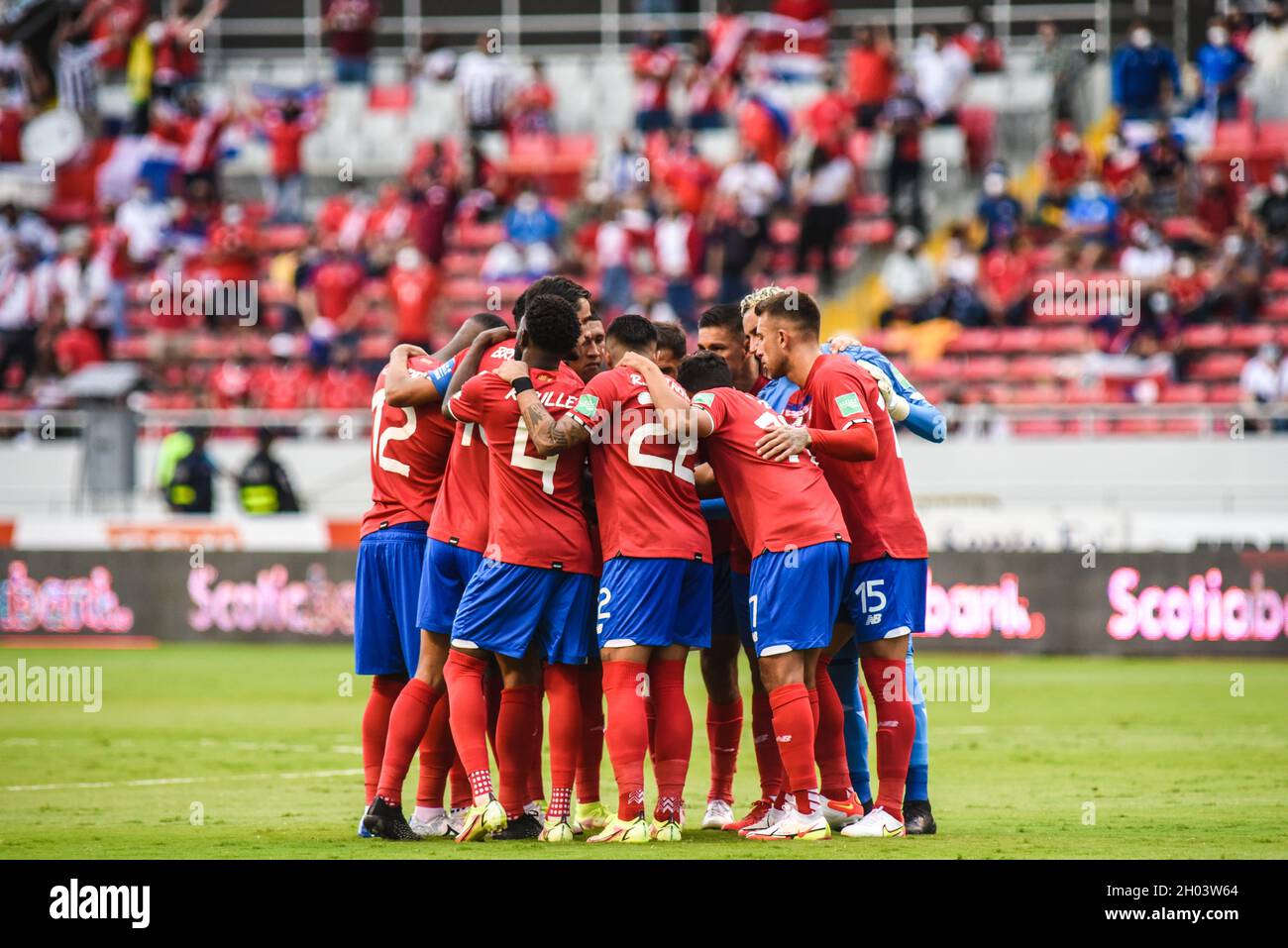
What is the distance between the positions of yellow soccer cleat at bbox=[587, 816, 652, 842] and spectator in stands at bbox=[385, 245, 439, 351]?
18.7 metres

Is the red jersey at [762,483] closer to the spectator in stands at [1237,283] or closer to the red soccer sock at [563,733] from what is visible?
the red soccer sock at [563,733]

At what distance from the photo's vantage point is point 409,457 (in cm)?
1012

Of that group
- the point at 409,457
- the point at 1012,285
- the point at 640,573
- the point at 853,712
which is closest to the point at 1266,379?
the point at 1012,285

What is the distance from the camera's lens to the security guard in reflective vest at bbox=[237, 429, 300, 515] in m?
23.7

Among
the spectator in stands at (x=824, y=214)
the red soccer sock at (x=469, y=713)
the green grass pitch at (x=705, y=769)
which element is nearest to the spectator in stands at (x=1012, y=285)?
the spectator in stands at (x=824, y=214)

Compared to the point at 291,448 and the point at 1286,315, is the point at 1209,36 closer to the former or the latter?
the point at 1286,315

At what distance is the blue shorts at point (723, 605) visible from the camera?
1020 cm

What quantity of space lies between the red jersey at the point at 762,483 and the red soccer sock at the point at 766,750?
1026mm

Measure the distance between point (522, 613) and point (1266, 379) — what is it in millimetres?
A: 15916

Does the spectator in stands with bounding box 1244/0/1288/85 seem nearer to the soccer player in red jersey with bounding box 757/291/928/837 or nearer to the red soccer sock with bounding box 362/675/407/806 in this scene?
the soccer player in red jersey with bounding box 757/291/928/837

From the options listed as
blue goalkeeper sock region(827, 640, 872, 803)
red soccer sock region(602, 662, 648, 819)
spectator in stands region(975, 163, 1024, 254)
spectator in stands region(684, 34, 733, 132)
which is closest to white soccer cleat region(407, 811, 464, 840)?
red soccer sock region(602, 662, 648, 819)
